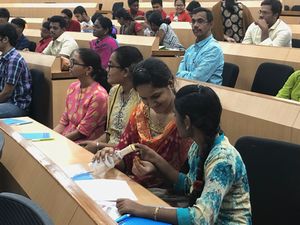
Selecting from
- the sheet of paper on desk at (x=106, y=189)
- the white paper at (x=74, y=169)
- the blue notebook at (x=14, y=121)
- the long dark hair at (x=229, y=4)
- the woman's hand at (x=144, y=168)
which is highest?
the long dark hair at (x=229, y=4)

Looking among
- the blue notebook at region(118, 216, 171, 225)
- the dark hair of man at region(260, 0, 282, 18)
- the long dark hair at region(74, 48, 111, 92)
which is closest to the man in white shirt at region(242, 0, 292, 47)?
the dark hair of man at region(260, 0, 282, 18)

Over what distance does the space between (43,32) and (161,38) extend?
56.6 inches

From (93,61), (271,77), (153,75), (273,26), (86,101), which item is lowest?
(86,101)

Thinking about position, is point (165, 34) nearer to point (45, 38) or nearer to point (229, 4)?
point (229, 4)

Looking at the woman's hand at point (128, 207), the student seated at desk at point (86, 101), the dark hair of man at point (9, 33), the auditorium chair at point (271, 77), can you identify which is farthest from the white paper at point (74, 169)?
the dark hair of man at point (9, 33)

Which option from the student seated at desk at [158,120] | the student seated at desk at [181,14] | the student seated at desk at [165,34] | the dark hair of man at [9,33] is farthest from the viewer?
the student seated at desk at [181,14]

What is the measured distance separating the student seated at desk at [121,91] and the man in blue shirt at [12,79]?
144 cm

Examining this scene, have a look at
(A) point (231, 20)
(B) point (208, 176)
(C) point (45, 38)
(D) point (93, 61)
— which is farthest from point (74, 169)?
(C) point (45, 38)

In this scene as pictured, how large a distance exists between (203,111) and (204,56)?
1889mm

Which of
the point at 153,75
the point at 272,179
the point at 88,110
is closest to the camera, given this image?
the point at 272,179

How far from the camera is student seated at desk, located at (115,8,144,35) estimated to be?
5.82 meters

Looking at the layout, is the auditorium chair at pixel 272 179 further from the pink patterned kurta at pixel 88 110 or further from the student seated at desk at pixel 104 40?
the student seated at desk at pixel 104 40

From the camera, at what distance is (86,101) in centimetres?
280

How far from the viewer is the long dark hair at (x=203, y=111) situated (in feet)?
4.77
